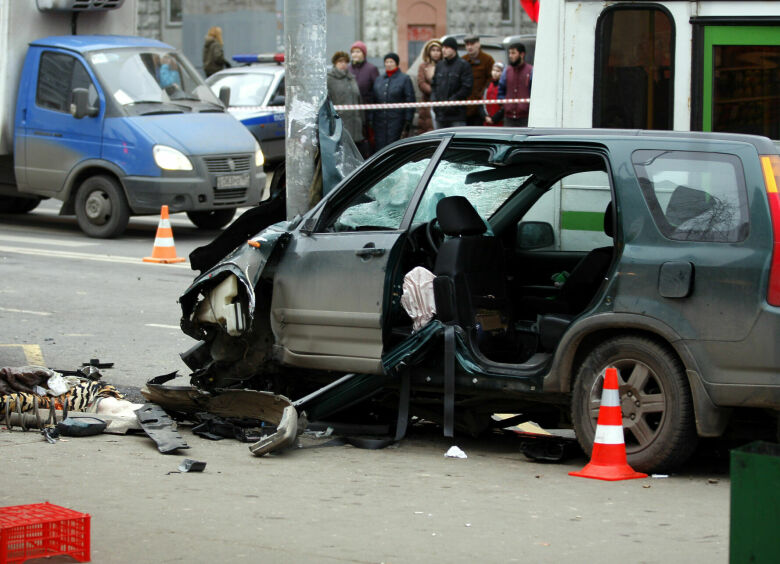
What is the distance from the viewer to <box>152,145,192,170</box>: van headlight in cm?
1644

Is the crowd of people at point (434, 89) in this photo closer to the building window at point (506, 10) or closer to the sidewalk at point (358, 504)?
the sidewalk at point (358, 504)

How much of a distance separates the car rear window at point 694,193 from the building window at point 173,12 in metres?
34.6

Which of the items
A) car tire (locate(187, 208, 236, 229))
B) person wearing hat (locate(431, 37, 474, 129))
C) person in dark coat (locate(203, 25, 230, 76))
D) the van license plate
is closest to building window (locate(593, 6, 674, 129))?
the van license plate

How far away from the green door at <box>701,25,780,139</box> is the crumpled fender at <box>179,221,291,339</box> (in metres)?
4.24

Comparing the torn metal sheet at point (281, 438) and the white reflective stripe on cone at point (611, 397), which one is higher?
the white reflective stripe on cone at point (611, 397)

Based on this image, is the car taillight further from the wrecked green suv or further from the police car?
the police car

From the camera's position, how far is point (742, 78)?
1069 centimetres

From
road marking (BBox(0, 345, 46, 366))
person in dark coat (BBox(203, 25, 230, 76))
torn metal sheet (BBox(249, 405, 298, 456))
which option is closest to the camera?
torn metal sheet (BBox(249, 405, 298, 456))

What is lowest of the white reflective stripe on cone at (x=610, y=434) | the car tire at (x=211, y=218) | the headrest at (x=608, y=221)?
the white reflective stripe on cone at (x=610, y=434)

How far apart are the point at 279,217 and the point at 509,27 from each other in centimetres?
3082

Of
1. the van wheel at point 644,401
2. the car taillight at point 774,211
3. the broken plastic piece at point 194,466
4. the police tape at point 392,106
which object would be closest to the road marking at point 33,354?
the broken plastic piece at point 194,466

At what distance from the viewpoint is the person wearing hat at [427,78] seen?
859 inches

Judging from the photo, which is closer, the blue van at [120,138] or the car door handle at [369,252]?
the car door handle at [369,252]

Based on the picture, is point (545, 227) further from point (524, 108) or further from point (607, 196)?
point (524, 108)
